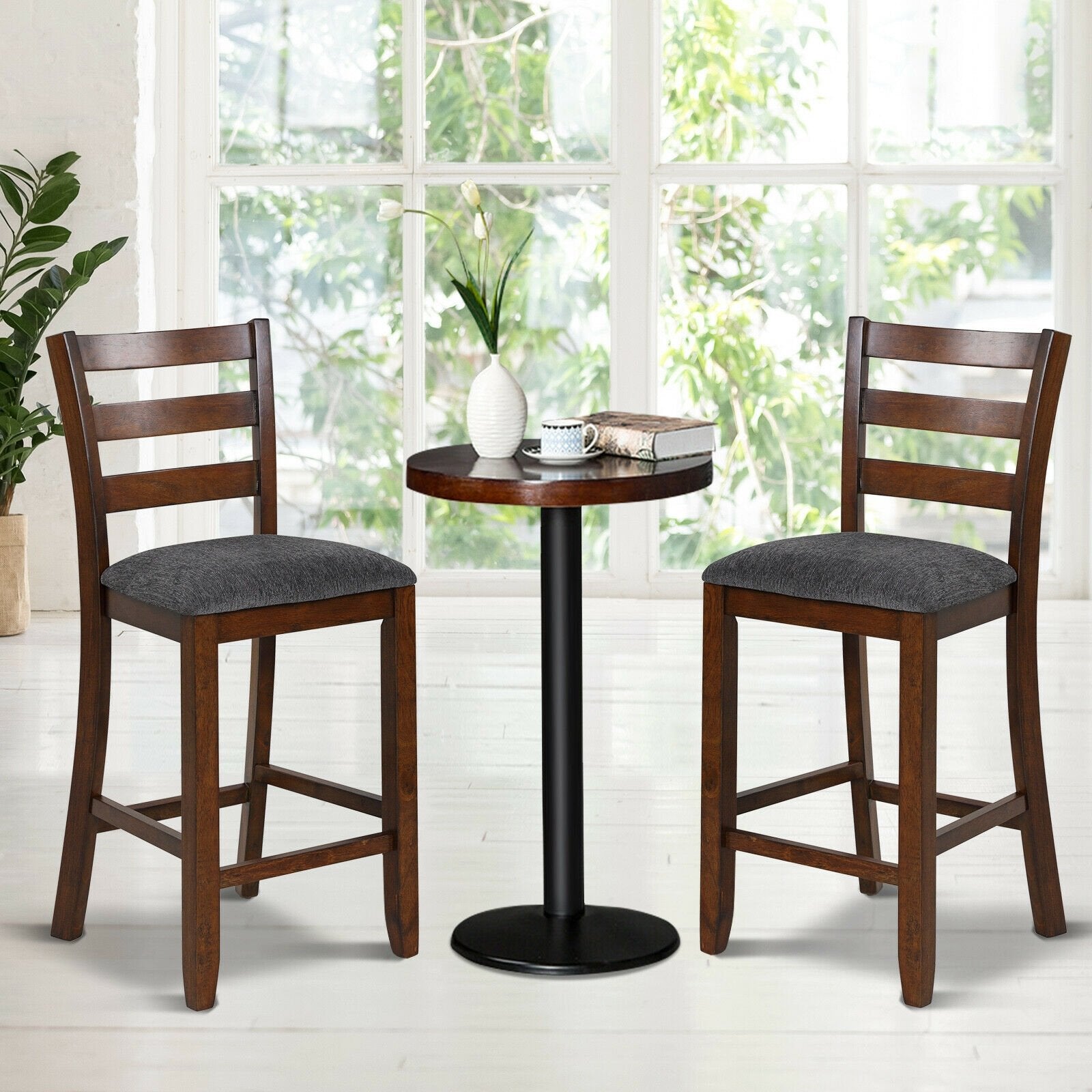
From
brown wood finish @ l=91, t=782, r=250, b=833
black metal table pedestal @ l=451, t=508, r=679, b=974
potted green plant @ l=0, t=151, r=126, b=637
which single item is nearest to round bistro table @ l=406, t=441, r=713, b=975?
black metal table pedestal @ l=451, t=508, r=679, b=974

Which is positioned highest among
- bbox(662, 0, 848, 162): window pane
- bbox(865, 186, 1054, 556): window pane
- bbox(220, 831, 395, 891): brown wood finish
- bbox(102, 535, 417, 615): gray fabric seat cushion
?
bbox(662, 0, 848, 162): window pane

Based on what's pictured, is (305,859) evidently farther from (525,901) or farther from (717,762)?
(717,762)

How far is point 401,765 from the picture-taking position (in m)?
2.37

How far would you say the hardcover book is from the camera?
240 cm

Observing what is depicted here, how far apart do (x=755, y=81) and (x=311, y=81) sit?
56.9 inches

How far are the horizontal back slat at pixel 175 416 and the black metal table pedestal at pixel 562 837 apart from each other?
54 cm

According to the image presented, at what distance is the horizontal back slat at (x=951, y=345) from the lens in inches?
95.8

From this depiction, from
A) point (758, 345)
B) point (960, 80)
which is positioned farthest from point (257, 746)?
point (960, 80)

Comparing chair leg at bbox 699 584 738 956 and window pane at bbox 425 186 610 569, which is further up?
window pane at bbox 425 186 610 569

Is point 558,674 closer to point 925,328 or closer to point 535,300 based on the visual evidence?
point 925,328

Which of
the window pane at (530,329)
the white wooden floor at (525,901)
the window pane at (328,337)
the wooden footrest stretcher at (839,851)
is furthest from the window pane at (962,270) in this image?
the wooden footrest stretcher at (839,851)

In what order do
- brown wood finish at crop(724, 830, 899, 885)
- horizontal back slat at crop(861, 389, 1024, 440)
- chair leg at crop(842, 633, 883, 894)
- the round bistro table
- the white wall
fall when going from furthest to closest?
1. the white wall
2. chair leg at crop(842, 633, 883, 894)
3. horizontal back slat at crop(861, 389, 1024, 440)
4. the round bistro table
5. brown wood finish at crop(724, 830, 899, 885)

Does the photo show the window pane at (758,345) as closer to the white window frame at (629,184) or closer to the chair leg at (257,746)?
the white window frame at (629,184)

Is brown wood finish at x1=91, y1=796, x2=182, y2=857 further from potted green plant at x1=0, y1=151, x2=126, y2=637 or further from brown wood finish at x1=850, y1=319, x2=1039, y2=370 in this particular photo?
potted green plant at x1=0, y1=151, x2=126, y2=637
